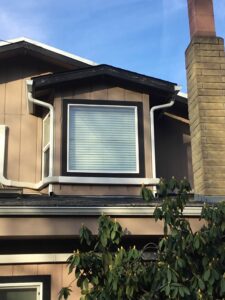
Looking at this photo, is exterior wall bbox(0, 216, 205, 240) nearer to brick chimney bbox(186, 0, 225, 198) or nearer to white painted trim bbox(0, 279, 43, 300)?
white painted trim bbox(0, 279, 43, 300)

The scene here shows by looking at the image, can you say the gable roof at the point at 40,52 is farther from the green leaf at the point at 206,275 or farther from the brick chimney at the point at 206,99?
the green leaf at the point at 206,275

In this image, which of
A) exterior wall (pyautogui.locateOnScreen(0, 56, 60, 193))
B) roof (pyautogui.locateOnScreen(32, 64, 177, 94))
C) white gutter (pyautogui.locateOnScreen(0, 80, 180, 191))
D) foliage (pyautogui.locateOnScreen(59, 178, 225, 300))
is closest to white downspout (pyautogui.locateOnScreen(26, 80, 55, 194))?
white gutter (pyautogui.locateOnScreen(0, 80, 180, 191))

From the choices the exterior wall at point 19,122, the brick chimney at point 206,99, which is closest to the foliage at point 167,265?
the brick chimney at point 206,99

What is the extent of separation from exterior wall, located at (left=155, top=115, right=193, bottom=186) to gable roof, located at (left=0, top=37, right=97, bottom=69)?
2065mm

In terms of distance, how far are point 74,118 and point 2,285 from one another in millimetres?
3759

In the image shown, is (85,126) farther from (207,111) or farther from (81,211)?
(81,211)

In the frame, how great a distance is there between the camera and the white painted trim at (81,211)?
213 inches

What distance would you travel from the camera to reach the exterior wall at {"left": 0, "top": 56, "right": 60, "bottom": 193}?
29.9 ft

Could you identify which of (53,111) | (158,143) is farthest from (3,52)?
(158,143)

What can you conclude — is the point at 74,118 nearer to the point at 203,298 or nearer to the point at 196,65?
the point at 196,65

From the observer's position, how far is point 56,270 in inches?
235

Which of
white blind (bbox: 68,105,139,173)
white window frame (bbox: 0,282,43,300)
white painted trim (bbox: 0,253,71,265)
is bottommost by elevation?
white window frame (bbox: 0,282,43,300)

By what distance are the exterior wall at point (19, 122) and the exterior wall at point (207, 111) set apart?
3.07 metres

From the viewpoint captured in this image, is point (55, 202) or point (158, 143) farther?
point (158, 143)
